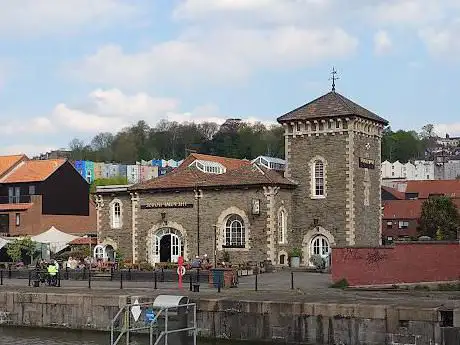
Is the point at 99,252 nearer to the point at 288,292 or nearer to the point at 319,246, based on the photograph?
the point at 319,246

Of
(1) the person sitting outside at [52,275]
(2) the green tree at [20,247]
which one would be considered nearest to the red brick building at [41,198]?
(2) the green tree at [20,247]

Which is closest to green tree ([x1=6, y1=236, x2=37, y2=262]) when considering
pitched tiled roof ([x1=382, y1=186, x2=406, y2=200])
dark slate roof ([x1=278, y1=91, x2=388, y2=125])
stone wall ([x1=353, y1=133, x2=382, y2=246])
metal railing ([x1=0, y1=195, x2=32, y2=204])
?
metal railing ([x1=0, y1=195, x2=32, y2=204])

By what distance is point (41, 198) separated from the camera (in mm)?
61594

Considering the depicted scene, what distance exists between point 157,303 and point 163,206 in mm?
29321

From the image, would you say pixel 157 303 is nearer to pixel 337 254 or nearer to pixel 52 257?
pixel 337 254

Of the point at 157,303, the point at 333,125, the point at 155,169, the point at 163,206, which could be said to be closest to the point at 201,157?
the point at 163,206

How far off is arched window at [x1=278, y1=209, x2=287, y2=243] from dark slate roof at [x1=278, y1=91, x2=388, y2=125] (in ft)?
17.4

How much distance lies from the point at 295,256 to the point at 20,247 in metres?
18.0

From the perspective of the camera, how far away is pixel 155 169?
481 ft

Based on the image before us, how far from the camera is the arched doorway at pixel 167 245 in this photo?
144 ft

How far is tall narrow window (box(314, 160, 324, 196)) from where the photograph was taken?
140 feet

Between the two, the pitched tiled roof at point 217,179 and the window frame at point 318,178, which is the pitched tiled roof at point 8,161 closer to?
the pitched tiled roof at point 217,179

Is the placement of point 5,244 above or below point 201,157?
below

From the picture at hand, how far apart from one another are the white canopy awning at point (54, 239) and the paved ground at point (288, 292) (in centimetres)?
1285
